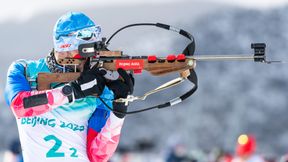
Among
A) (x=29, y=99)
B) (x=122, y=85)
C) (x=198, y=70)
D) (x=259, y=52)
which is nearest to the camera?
(x=259, y=52)

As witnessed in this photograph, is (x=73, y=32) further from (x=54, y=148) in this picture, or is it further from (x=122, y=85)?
(x=54, y=148)

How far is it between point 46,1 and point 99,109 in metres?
16.1

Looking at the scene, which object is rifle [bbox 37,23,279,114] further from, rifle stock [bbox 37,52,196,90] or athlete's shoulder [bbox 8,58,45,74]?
athlete's shoulder [bbox 8,58,45,74]

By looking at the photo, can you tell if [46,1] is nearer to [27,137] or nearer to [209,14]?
[209,14]

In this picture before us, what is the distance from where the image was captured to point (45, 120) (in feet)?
20.4

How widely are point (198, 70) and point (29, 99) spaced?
1669 cm

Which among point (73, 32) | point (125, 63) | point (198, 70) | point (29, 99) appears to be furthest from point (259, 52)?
point (198, 70)

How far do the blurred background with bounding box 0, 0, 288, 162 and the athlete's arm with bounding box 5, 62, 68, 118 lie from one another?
12.7 metres

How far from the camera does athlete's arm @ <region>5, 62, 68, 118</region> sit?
5.96m

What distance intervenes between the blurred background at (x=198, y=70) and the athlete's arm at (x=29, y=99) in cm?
1269

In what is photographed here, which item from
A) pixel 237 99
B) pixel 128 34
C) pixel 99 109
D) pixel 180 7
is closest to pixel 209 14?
pixel 180 7

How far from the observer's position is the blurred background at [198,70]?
19.9 m

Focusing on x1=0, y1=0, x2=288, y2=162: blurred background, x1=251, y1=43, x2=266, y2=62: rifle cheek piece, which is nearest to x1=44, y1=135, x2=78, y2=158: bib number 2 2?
x1=251, y1=43, x2=266, y2=62: rifle cheek piece

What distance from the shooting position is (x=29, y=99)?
5969 mm
